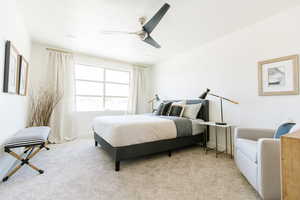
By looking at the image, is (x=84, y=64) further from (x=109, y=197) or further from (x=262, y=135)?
(x=262, y=135)

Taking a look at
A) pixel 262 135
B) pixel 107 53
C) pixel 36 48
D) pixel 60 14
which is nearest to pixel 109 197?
pixel 262 135

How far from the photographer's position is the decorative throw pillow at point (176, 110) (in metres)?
3.10

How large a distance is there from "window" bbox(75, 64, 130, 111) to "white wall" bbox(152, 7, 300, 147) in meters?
2.26

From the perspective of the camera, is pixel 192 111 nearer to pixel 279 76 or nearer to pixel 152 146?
pixel 152 146

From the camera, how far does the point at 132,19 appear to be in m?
2.30

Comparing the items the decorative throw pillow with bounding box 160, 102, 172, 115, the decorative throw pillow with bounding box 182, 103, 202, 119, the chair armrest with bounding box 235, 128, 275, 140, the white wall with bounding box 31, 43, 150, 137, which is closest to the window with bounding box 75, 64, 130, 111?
the white wall with bounding box 31, 43, 150, 137

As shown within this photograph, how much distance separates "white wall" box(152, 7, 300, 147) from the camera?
2.06 meters

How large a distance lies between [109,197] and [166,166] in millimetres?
1014

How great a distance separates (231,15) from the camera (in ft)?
7.17

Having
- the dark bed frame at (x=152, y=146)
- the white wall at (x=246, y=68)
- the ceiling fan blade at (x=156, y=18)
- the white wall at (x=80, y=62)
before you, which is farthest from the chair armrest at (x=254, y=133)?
the white wall at (x=80, y=62)

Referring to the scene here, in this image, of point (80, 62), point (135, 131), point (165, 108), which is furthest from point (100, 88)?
point (135, 131)

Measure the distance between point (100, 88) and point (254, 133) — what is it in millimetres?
4135

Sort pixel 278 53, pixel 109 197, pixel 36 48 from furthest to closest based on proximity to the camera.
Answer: pixel 36 48 → pixel 278 53 → pixel 109 197

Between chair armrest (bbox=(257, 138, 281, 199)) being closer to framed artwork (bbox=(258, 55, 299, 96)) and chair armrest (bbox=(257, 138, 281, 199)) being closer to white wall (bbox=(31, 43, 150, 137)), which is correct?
framed artwork (bbox=(258, 55, 299, 96))
